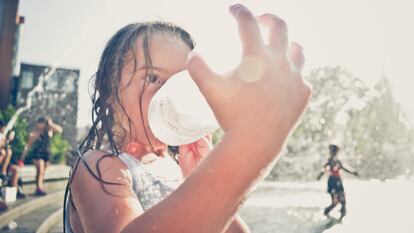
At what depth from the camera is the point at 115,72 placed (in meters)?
1.33

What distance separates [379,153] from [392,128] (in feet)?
9.41

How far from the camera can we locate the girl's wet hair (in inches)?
50.6

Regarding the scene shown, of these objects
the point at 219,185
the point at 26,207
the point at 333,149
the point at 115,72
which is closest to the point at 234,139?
the point at 219,185

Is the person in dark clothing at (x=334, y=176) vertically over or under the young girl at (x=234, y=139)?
under

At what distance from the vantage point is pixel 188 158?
4.88 feet

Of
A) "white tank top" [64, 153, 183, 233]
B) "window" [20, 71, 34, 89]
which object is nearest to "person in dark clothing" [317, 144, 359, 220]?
"white tank top" [64, 153, 183, 233]

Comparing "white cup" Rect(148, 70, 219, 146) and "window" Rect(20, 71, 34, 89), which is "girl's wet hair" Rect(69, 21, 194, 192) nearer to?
"white cup" Rect(148, 70, 219, 146)

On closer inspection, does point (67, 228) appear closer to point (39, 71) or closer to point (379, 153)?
point (379, 153)

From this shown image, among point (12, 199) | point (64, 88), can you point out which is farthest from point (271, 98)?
point (64, 88)

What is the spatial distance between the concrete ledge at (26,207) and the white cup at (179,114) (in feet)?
18.9

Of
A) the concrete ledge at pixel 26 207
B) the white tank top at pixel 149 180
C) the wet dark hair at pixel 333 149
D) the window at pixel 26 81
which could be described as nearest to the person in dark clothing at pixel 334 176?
the wet dark hair at pixel 333 149

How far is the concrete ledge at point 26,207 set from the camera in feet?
20.5

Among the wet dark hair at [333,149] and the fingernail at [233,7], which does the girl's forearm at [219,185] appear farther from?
the wet dark hair at [333,149]

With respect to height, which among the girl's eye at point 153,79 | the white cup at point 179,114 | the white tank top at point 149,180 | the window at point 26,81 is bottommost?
the window at point 26,81
